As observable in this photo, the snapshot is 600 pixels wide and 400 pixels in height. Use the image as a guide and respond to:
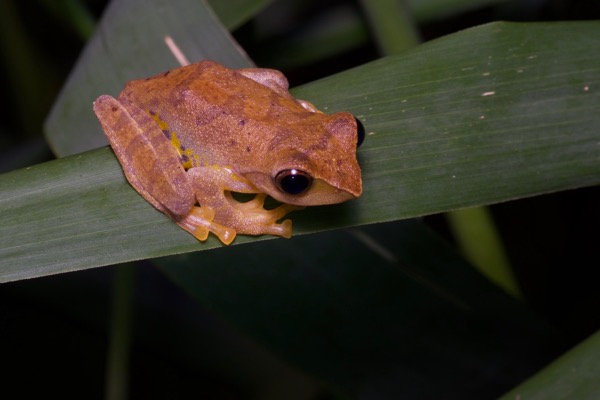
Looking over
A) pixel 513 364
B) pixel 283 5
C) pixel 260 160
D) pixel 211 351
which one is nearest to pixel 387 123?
pixel 260 160

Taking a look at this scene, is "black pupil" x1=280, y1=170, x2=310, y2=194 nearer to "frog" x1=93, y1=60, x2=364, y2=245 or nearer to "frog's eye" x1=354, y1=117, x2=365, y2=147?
"frog" x1=93, y1=60, x2=364, y2=245

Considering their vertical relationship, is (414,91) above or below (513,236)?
above

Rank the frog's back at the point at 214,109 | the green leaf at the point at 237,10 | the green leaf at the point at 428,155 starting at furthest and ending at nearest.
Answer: the green leaf at the point at 237,10 < the frog's back at the point at 214,109 < the green leaf at the point at 428,155

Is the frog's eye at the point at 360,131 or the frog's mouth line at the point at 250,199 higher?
the frog's eye at the point at 360,131

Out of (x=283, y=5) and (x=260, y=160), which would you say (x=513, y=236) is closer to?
(x=283, y=5)

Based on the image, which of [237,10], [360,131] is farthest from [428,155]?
[237,10]

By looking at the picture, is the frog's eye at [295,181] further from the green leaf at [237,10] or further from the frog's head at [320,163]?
the green leaf at [237,10]

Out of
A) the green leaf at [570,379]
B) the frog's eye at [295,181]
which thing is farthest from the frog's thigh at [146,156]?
the green leaf at [570,379]
